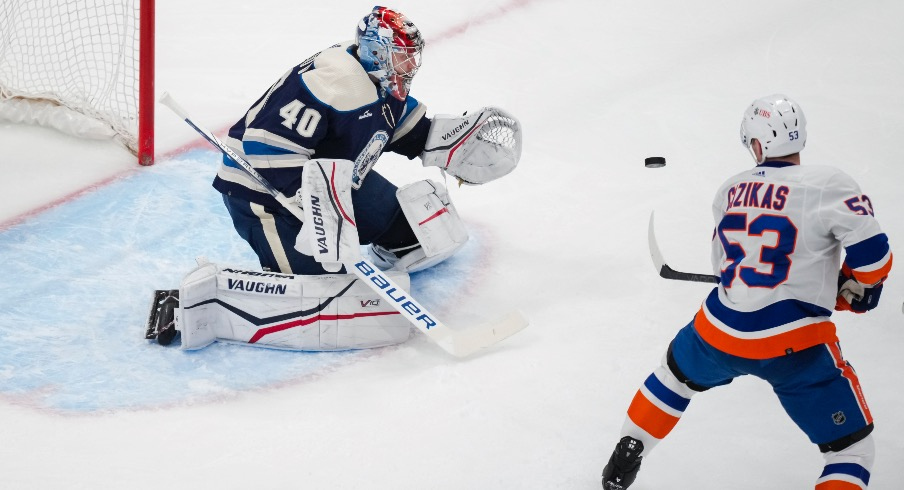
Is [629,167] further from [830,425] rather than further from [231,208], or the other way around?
[830,425]

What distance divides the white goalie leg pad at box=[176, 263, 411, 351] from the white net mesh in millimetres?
1402

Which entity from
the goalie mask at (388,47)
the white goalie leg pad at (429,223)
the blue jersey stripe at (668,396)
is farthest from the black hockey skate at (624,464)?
the goalie mask at (388,47)

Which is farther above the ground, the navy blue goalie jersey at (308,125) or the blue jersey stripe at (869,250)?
the blue jersey stripe at (869,250)

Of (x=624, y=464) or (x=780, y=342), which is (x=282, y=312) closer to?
(x=624, y=464)

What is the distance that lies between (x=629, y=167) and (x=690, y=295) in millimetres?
960

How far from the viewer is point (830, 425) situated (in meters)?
2.09

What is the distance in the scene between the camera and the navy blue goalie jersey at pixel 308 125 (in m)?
2.85

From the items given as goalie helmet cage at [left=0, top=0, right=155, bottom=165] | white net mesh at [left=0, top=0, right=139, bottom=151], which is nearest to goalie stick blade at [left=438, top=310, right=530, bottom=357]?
goalie helmet cage at [left=0, top=0, right=155, bottom=165]

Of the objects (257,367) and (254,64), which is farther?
(254,64)

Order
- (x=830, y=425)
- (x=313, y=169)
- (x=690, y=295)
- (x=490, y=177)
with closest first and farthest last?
(x=830, y=425)
(x=313, y=169)
(x=690, y=295)
(x=490, y=177)

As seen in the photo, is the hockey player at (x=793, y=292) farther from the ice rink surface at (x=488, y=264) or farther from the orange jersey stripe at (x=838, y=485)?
the ice rink surface at (x=488, y=264)

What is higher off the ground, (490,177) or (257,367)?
(490,177)

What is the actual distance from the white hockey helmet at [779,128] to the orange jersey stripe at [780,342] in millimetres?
375

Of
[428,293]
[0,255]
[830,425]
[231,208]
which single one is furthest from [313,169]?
[830,425]
